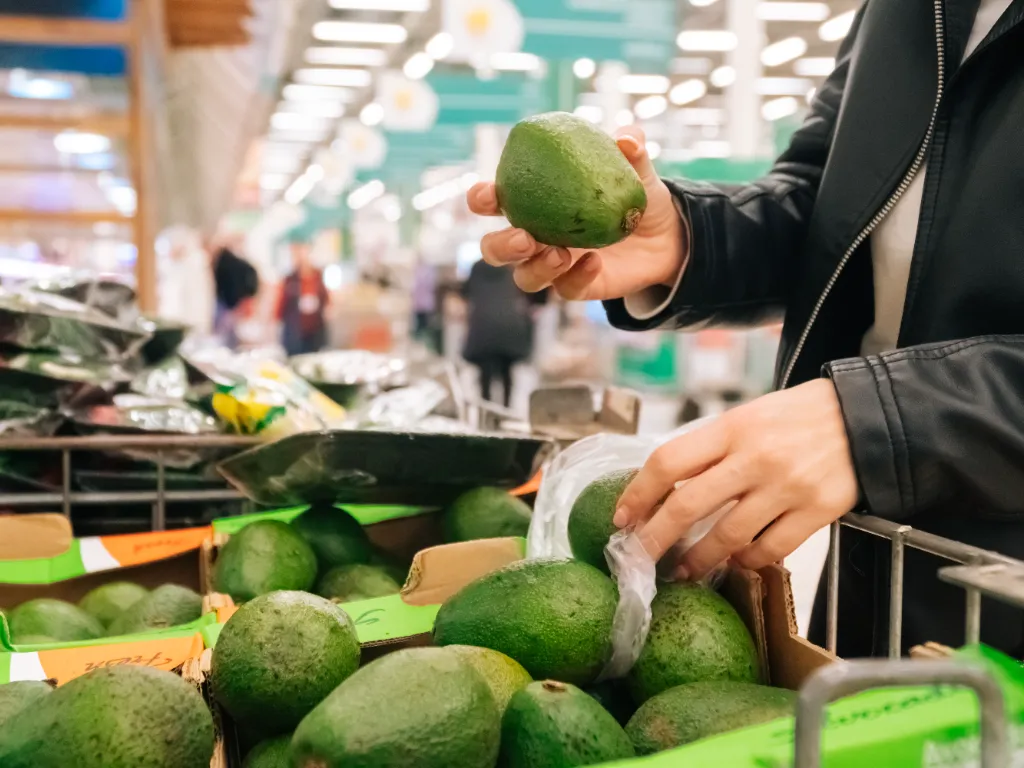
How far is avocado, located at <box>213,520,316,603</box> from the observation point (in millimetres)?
1182

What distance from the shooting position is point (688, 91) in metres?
16.3

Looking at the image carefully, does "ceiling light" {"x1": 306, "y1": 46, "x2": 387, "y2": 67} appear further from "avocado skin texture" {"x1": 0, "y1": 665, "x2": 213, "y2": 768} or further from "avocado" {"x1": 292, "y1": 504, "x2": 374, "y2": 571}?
"avocado skin texture" {"x1": 0, "y1": 665, "x2": 213, "y2": 768}

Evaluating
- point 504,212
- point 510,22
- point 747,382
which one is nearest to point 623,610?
point 504,212

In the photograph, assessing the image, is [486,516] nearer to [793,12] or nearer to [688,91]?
[793,12]

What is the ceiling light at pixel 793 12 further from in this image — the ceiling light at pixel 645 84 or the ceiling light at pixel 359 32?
the ceiling light at pixel 359 32

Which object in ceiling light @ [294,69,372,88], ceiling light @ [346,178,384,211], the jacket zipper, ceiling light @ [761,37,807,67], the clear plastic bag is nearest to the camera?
the clear plastic bag

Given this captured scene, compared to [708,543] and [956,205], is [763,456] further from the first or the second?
[956,205]

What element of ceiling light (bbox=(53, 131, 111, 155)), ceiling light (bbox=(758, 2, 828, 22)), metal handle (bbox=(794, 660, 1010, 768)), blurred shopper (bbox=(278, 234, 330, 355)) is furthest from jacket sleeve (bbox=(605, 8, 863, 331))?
ceiling light (bbox=(758, 2, 828, 22))

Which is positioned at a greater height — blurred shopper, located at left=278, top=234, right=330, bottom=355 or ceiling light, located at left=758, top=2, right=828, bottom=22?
ceiling light, located at left=758, top=2, right=828, bottom=22

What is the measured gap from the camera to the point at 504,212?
1.12 metres

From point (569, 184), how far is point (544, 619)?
43cm

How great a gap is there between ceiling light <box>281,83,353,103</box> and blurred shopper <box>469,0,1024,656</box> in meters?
15.5

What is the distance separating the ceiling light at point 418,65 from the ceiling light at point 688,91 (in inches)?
163

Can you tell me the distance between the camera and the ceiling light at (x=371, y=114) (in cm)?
1722
